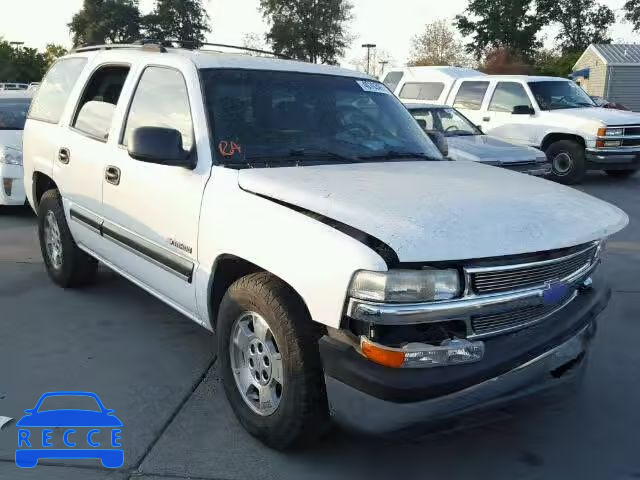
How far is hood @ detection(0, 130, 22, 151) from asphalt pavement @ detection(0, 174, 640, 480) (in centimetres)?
346

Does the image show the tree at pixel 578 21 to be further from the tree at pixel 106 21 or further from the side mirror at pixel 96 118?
the side mirror at pixel 96 118

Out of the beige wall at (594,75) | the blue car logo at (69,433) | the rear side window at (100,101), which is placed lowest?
the blue car logo at (69,433)

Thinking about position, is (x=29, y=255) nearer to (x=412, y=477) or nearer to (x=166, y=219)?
(x=166, y=219)

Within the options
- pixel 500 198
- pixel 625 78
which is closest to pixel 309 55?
pixel 625 78

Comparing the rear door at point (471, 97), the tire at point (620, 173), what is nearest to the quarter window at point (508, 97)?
the rear door at point (471, 97)

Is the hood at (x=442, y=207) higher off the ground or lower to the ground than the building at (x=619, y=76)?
lower

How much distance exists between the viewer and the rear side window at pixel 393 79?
13781 mm

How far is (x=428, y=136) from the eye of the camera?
4.51m

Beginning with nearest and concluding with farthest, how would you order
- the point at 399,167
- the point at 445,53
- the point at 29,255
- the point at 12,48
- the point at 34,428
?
the point at 34,428 < the point at 399,167 < the point at 29,255 < the point at 445,53 < the point at 12,48

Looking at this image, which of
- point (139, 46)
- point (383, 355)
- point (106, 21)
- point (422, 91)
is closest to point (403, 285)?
point (383, 355)

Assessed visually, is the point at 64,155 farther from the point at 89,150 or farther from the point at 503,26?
the point at 503,26

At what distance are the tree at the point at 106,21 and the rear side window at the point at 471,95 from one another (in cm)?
5134

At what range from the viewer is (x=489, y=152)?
9.01 metres

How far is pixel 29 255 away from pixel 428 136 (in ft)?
14.2
